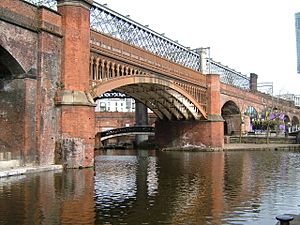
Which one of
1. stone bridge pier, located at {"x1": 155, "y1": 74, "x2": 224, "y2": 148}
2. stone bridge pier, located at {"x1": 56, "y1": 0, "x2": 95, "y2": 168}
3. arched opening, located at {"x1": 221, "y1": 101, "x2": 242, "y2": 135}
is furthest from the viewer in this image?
arched opening, located at {"x1": 221, "y1": 101, "x2": 242, "y2": 135}

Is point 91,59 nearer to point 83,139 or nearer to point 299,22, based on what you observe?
point 83,139

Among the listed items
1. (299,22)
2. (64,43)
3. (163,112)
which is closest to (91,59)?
(64,43)

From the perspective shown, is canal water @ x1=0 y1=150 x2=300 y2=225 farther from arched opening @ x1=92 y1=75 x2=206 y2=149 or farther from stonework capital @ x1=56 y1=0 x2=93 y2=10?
arched opening @ x1=92 y1=75 x2=206 y2=149

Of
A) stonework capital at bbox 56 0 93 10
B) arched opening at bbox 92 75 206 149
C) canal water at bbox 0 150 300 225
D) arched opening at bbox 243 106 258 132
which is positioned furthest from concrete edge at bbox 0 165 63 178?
arched opening at bbox 243 106 258 132

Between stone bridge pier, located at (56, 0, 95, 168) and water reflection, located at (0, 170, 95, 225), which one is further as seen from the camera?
stone bridge pier, located at (56, 0, 95, 168)

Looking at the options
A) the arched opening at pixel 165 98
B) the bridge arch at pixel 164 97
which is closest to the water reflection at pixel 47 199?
the bridge arch at pixel 164 97

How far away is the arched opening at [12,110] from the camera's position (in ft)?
64.5

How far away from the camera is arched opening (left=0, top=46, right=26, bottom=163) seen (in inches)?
774

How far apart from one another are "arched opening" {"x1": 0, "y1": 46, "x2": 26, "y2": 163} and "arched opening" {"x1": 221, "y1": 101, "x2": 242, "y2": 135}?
43418 mm

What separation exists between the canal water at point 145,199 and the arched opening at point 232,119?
140 feet

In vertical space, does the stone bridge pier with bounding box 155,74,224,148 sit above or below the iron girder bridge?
below

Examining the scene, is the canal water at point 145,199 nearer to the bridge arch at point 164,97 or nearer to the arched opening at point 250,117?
the bridge arch at point 164,97

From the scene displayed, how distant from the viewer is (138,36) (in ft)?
124

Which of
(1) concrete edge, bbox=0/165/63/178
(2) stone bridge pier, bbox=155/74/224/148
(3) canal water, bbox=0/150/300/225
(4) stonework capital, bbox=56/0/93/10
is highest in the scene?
(4) stonework capital, bbox=56/0/93/10
